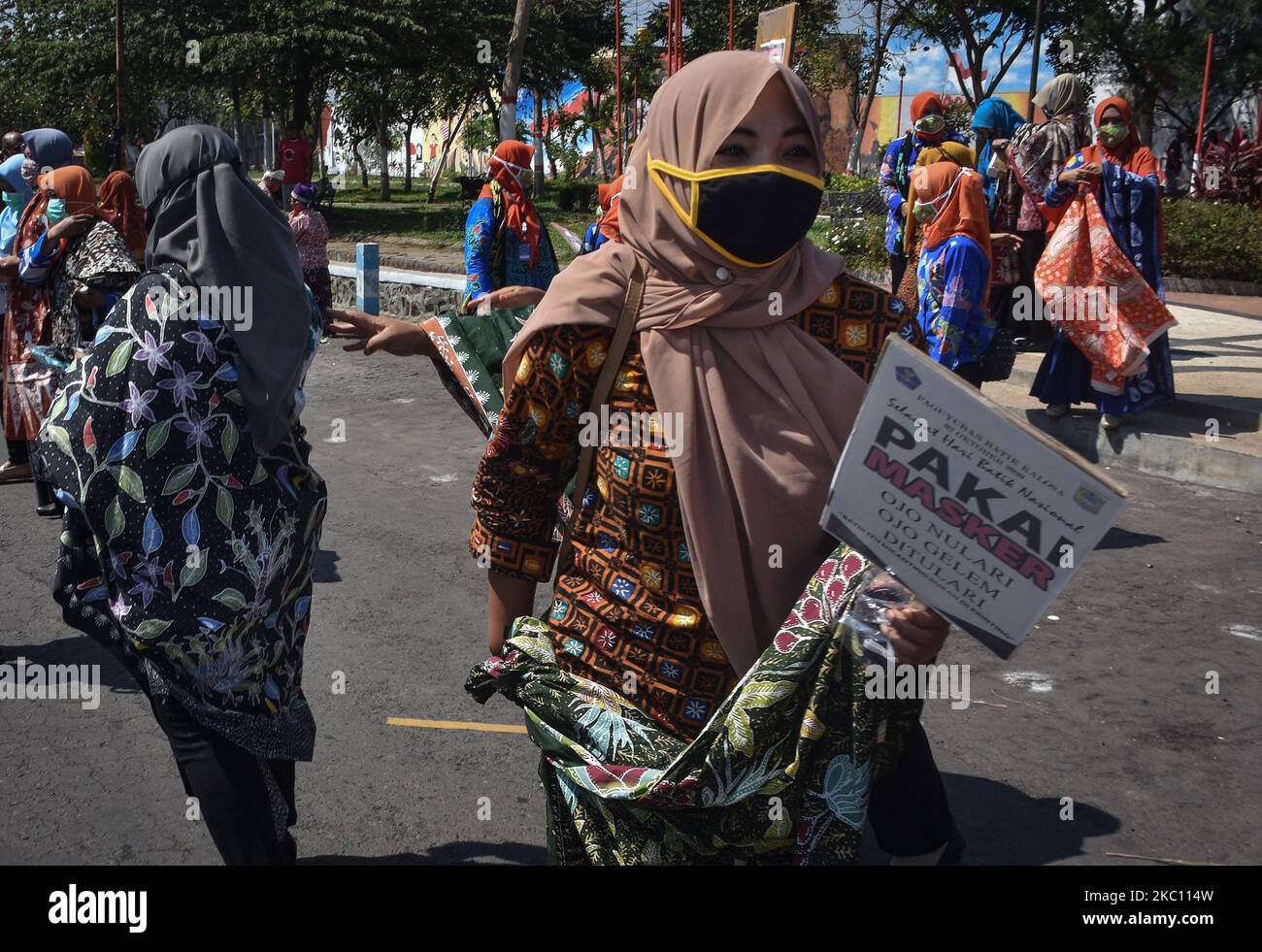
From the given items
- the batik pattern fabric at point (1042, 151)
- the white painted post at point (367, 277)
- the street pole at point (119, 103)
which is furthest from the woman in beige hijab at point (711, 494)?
the street pole at point (119, 103)

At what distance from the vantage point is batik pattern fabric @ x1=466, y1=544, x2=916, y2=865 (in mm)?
1999

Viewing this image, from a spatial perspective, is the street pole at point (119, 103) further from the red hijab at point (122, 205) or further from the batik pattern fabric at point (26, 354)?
the batik pattern fabric at point (26, 354)

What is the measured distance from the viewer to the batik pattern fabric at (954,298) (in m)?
5.97

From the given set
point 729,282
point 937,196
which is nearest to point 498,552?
point 729,282

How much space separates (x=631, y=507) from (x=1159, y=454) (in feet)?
19.9

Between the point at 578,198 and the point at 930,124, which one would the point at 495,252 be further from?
the point at 578,198

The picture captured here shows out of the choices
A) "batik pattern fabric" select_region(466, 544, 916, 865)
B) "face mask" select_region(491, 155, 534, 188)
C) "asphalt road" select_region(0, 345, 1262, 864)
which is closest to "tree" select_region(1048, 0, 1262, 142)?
"face mask" select_region(491, 155, 534, 188)

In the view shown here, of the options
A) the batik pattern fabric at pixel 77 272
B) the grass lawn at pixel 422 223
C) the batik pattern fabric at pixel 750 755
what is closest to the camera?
the batik pattern fabric at pixel 750 755

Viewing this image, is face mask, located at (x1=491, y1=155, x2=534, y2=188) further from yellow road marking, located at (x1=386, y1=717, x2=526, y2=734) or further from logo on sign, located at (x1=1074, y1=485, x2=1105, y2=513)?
logo on sign, located at (x1=1074, y1=485, x2=1105, y2=513)

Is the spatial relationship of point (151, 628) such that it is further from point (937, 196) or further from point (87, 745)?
point (937, 196)

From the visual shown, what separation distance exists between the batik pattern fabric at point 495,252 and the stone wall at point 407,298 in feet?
19.2

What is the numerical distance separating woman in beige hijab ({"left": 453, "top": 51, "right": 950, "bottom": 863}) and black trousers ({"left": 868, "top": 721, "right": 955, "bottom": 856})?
0.51 metres

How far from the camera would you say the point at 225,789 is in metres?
2.77

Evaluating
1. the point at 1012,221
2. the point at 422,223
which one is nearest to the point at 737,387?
the point at 1012,221
